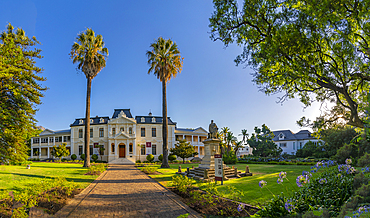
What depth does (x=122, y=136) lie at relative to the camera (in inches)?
1619

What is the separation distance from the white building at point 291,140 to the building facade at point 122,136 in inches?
1079

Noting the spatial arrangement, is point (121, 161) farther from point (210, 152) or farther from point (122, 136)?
point (210, 152)

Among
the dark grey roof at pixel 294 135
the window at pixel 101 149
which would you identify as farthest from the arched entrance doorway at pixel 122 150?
the dark grey roof at pixel 294 135

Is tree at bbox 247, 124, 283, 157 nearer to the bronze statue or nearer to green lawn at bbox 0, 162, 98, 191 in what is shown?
the bronze statue

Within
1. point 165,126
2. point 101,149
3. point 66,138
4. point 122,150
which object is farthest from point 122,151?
point 165,126

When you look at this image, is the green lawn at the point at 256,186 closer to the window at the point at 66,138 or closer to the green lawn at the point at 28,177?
the green lawn at the point at 28,177

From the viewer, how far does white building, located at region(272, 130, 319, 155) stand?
5478cm

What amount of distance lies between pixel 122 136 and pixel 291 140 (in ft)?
142

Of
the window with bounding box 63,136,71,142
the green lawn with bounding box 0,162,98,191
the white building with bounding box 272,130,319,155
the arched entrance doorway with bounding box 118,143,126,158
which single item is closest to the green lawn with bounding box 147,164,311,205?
the green lawn with bounding box 0,162,98,191

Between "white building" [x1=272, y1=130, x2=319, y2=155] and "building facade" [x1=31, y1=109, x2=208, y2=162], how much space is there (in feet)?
89.9

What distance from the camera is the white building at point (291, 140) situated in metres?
54.8

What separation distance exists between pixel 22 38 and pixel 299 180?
57.1 feet

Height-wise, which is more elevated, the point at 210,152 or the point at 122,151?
the point at 210,152

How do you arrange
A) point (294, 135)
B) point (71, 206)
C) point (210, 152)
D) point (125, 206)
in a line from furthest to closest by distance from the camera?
1. point (294, 135)
2. point (210, 152)
3. point (125, 206)
4. point (71, 206)
